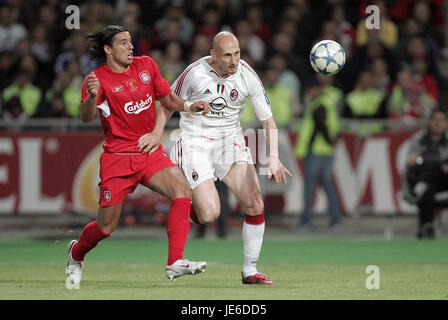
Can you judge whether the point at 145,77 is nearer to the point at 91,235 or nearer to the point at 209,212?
the point at 209,212

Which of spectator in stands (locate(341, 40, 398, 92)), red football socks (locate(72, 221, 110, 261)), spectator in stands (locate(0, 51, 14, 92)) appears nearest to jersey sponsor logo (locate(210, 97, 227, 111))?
red football socks (locate(72, 221, 110, 261))

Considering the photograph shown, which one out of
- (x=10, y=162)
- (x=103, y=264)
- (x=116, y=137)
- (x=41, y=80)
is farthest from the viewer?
(x=41, y=80)

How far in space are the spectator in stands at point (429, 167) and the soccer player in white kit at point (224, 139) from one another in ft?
19.6

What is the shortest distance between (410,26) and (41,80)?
7.06m

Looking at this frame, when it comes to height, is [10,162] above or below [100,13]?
below

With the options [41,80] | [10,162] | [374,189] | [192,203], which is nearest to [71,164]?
[10,162]

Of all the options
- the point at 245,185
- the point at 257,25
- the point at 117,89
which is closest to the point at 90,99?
the point at 117,89

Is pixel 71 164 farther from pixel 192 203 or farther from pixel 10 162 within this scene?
pixel 192 203

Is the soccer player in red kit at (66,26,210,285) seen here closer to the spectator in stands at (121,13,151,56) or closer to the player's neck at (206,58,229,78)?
the player's neck at (206,58,229,78)

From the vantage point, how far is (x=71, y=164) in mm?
15914

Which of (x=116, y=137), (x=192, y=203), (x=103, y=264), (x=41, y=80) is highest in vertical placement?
(x=41, y=80)

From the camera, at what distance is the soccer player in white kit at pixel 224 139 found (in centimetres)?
924

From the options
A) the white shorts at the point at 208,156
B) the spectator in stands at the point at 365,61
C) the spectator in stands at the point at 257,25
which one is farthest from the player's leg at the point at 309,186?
the white shorts at the point at 208,156

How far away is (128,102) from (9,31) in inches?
409
